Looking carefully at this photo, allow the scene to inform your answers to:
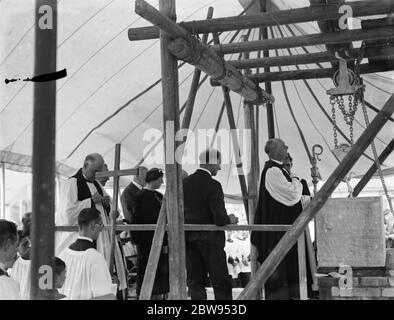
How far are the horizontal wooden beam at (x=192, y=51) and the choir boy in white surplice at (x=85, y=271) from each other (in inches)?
50.1

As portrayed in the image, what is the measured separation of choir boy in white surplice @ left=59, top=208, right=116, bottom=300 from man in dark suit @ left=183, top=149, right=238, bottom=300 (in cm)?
178

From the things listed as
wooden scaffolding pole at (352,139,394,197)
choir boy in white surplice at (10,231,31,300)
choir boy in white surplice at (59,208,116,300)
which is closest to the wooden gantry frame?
choir boy in white surplice at (59,208,116,300)

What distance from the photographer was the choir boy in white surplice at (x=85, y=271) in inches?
154

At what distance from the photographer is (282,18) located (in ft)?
14.6

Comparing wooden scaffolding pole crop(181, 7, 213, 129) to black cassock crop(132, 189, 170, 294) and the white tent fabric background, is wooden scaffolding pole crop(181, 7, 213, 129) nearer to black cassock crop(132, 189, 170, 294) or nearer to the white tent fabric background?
the white tent fabric background

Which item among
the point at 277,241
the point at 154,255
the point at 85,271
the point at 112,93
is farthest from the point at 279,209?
the point at 112,93

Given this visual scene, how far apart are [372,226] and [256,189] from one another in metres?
2.72

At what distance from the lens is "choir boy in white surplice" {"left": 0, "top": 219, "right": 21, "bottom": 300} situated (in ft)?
10.8

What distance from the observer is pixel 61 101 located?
25.3 ft

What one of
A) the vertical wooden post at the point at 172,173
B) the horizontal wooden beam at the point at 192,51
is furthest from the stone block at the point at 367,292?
the horizontal wooden beam at the point at 192,51

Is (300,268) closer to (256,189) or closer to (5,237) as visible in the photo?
(256,189)

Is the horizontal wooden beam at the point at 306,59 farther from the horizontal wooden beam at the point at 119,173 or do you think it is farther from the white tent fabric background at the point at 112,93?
the horizontal wooden beam at the point at 119,173

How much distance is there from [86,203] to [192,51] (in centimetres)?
184
